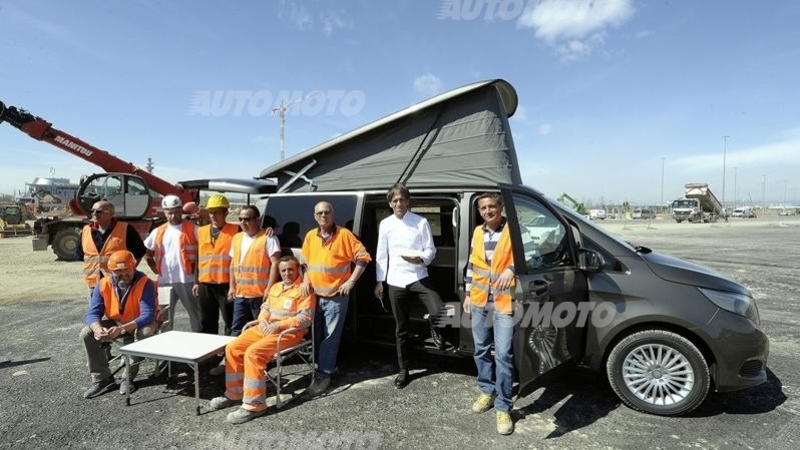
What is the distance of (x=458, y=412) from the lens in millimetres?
3326

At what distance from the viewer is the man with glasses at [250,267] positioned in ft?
13.0

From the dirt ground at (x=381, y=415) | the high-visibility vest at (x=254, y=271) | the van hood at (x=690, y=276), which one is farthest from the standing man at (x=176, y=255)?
the van hood at (x=690, y=276)

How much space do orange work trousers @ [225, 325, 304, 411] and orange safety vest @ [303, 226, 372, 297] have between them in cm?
46

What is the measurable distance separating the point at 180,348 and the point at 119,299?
85cm

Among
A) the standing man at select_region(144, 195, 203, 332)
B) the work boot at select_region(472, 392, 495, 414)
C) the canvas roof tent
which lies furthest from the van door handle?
the standing man at select_region(144, 195, 203, 332)

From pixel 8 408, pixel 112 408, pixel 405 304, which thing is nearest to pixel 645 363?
pixel 405 304

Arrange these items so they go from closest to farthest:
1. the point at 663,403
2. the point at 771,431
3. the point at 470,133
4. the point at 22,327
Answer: the point at 771,431, the point at 663,403, the point at 470,133, the point at 22,327

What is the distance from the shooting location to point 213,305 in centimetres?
432

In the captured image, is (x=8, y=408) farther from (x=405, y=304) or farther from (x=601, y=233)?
(x=601, y=233)

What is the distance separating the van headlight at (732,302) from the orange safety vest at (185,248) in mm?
4460

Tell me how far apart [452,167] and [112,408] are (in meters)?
3.61

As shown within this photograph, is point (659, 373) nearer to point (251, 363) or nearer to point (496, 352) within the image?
point (496, 352)

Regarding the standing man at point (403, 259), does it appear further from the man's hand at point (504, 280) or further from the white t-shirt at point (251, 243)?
the white t-shirt at point (251, 243)

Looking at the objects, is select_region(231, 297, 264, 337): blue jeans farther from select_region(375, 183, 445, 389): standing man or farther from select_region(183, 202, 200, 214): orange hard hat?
select_region(183, 202, 200, 214): orange hard hat
